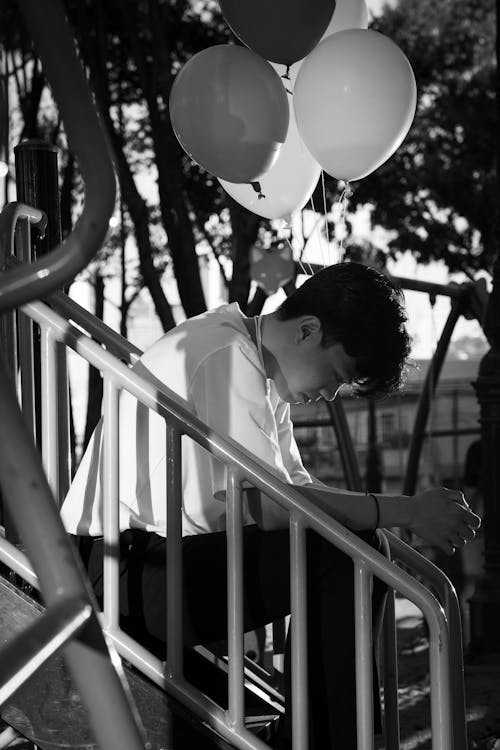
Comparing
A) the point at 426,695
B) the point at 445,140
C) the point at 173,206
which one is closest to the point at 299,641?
the point at 426,695

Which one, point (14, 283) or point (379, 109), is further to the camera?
point (379, 109)

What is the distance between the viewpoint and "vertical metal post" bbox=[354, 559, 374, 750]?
227 centimetres

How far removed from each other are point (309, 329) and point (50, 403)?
0.70m

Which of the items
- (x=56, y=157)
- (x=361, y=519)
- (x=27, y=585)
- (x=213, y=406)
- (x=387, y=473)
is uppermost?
(x=56, y=157)

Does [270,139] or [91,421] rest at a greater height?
[270,139]

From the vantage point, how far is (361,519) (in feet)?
8.18

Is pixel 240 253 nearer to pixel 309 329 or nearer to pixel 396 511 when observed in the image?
pixel 309 329

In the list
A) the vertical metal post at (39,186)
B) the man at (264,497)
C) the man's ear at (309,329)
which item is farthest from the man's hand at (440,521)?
the vertical metal post at (39,186)

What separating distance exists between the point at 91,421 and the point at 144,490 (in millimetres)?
7291

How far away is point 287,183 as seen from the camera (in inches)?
164

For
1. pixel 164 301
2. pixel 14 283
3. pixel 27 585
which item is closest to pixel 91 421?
pixel 164 301

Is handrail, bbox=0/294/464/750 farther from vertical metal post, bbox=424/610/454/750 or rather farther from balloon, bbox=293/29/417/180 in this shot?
balloon, bbox=293/29/417/180

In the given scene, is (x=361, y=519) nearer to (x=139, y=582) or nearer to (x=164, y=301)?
(x=139, y=582)

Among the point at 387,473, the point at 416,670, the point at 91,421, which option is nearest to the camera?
the point at 416,670
